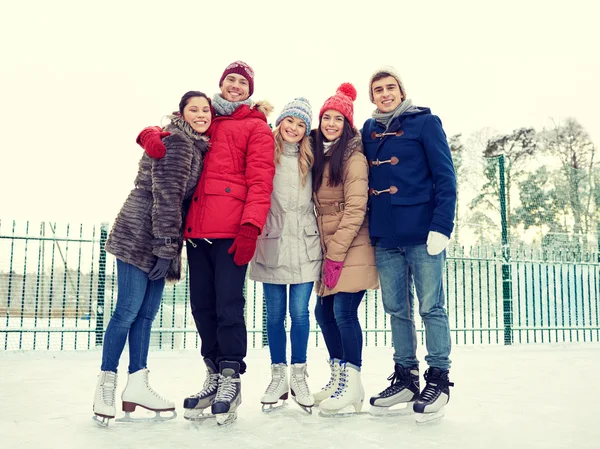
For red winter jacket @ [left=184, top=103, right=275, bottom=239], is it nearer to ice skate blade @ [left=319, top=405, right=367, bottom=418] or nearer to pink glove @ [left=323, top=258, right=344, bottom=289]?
pink glove @ [left=323, top=258, right=344, bottom=289]

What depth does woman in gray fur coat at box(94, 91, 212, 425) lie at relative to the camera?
2770 mm

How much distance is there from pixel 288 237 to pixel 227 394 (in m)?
0.92

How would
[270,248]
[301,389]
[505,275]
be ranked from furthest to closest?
[505,275] → [270,248] → [301,389]

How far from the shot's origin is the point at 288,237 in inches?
123

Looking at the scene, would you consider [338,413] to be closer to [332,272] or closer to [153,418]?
[332,272]

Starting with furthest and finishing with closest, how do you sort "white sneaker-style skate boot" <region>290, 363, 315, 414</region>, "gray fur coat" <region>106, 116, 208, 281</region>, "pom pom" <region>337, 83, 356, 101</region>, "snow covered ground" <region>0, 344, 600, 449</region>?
"pom pom" <region>337, 83, 356, 101</region>, "white sneaker-style skate boot" <region>290, 363, 315, 414</region>, "gray fur coat" <region>106, 116, 208, 281</region>, "snow covered ground" <region>0, 344, 600, 449</region>

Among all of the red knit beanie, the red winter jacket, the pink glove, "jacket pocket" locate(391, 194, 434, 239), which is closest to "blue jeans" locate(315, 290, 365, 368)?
the pink glove

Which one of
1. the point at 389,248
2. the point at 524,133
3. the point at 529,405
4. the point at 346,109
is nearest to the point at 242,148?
the point at 346,109

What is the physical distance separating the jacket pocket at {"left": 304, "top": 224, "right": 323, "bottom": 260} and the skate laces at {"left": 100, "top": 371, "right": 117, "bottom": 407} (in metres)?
1.21

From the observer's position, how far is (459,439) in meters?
2.48

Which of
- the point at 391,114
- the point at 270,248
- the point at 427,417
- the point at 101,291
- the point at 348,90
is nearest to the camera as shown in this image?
the point at 427,417

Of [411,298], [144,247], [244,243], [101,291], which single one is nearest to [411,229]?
[411,298]

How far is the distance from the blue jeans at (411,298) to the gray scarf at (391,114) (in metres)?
0.75

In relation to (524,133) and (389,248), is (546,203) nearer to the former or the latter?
(524,133)
